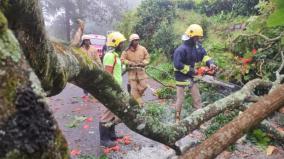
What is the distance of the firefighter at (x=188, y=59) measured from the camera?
6703 millimetres

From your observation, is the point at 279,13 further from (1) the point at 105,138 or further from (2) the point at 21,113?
(1) the point at 105,138

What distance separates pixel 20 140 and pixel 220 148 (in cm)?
163

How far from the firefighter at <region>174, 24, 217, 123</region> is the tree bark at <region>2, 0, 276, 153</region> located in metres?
2.92

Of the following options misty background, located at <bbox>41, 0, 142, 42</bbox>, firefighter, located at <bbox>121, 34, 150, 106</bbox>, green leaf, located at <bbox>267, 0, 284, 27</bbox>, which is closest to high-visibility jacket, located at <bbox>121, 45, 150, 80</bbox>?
firefighter, located at <bbox>121, 34, 150, 106</bbox>

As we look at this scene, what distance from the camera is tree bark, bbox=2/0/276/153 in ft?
4.48

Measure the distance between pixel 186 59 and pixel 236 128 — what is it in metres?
4.51

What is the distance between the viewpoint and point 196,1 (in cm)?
2102

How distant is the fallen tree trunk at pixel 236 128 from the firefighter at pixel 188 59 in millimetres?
3985

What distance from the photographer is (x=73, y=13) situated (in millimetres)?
35906

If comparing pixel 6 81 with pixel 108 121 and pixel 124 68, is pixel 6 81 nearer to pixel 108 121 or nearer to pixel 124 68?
pixel 108 121

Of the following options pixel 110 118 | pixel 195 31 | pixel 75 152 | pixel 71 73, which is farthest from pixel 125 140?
pixel 71 73

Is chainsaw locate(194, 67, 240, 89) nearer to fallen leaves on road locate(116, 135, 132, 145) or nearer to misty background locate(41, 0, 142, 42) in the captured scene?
fallen leaves on road locate(116, 135, 132, 145)

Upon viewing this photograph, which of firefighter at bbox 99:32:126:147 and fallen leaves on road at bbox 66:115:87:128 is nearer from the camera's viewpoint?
firefighter at bbox 99:32:126:147

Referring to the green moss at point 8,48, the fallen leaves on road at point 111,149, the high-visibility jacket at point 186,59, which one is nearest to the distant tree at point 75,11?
the high-visibility jacket at point 186,59
